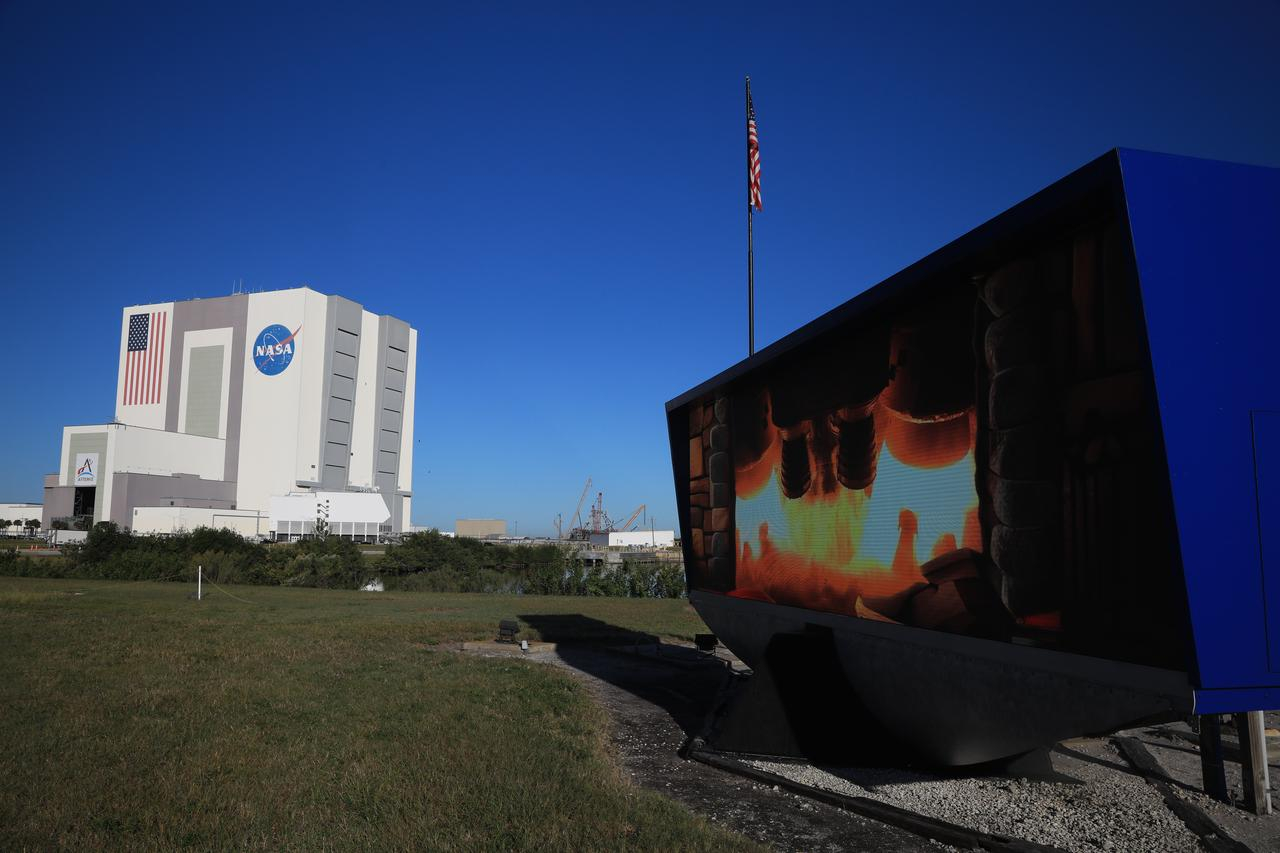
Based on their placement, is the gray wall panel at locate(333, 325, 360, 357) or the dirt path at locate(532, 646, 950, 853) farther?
the gray wall panel at locate(333, 325, 360, 357)

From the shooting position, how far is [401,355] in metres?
104

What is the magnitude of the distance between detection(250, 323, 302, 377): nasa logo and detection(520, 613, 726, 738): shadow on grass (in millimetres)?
74533

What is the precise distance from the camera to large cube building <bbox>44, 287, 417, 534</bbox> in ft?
281

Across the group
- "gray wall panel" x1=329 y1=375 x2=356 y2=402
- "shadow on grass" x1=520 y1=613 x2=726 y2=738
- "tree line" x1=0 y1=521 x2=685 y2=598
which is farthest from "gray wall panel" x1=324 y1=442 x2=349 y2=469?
"shadow on grass" x1=520 y1=613 x2=726 y2=738

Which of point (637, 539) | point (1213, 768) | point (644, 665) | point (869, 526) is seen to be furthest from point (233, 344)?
point (1213, 768)

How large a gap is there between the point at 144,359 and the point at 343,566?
71.7 metres

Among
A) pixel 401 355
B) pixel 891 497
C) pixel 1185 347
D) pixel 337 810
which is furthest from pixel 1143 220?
pixel 401 355

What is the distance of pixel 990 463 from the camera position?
6.88m

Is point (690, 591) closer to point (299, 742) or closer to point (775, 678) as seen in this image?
point (775, 678)

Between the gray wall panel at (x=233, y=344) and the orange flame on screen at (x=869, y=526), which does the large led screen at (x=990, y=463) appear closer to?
the orange flame on screen at (x=869, y=526)

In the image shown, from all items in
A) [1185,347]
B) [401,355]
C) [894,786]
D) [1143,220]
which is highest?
[401,355]

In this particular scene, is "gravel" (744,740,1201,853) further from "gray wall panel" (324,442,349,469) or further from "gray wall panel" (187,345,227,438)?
"gray wall panel" (187,345,227,438)

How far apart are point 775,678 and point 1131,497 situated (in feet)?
15.8

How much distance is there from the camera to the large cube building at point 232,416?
85688mm
